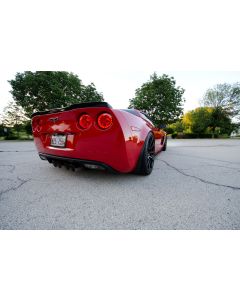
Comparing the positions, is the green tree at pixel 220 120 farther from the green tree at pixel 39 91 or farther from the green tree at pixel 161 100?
the green tree at pixel 39 91

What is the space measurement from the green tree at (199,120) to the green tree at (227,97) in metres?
5.38

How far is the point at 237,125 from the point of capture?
3775cm

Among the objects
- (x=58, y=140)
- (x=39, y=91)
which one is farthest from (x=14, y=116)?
(x=58, y=140)

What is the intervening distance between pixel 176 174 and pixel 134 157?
106cm

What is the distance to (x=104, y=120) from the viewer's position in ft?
6.09

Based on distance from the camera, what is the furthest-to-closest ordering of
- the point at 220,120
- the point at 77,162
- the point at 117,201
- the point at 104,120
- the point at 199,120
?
the point at 220,120 → the point at 199,120 → the point at 77,162 → the point at 104,120 → the point at 117,201

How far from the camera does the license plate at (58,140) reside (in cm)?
210

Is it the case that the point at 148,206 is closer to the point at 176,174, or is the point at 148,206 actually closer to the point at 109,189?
the point at 109,189

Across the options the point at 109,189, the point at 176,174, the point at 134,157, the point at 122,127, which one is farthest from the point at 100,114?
the point at 176,174

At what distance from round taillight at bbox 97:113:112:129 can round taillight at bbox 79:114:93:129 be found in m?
0.12

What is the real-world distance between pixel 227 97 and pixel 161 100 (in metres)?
23.9

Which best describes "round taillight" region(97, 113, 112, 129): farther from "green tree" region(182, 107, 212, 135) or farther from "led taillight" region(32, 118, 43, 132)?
"green tree" region(182, 107, 212, 135)

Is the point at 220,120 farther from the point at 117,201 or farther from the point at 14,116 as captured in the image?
the point at 14,116

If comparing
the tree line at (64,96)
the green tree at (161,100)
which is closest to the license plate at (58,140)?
the tree line at (64,96)
